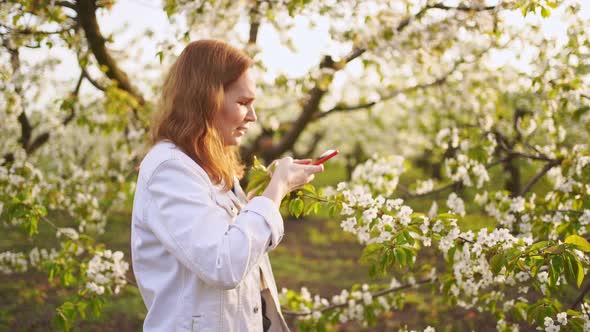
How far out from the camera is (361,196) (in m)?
2.46

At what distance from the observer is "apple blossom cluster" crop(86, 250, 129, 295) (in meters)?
3.37

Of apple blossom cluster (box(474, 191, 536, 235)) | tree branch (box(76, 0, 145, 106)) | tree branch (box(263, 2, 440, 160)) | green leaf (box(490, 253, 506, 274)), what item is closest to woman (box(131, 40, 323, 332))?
green leaf (box(490, 253, 506, 274))

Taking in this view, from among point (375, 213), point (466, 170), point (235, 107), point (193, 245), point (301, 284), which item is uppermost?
point (235, 107)

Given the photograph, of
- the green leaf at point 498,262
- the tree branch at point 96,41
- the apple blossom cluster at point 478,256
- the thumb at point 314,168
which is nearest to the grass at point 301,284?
the apple blossom cluster at point 478,256

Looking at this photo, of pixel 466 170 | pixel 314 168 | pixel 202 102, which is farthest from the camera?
pixel 466 170

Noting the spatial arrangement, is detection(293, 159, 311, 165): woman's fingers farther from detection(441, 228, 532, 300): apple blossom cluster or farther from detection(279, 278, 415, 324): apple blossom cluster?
detection(279, 278, 415, 324): apple blossom cluster

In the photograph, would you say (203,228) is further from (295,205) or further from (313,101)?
(313,101)

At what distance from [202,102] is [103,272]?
2.12 metres

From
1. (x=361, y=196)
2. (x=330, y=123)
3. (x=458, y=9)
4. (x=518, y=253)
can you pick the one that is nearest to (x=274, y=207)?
(x=361, y=196)

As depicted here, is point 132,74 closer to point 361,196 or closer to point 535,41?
point 535,41

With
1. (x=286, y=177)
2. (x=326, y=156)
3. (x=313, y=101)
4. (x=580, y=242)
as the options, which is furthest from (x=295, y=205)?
(x=313, y=101)

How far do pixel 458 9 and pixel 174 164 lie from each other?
3.33 meters

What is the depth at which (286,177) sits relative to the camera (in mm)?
1861

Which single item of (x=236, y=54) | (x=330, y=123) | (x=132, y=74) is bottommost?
(x=330, y=123)
